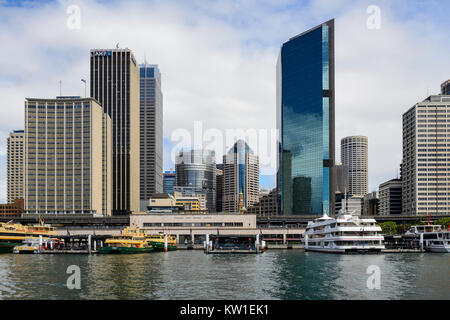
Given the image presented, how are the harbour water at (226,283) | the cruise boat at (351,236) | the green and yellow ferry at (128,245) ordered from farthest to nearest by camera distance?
the green and yellow ferry at (128,245) → the cruise boat at (351,236) → the harbour water at (226,283)

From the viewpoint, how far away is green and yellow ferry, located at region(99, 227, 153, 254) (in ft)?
426

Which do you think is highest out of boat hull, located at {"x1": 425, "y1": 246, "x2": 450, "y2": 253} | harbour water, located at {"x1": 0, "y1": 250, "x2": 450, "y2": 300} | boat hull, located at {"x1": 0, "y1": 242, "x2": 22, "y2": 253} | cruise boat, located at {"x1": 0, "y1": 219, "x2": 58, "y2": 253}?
harbour water, located at {"x1": 0, "y1": 250, "x2": 450, "y2": 300}

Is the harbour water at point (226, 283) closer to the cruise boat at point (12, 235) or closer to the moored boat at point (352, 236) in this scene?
the moored boat at point (352, 236)

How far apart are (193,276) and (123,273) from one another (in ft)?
39.3

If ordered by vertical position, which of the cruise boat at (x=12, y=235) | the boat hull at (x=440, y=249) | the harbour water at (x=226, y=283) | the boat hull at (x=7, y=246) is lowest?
the boat hull at (x=440, y=249)

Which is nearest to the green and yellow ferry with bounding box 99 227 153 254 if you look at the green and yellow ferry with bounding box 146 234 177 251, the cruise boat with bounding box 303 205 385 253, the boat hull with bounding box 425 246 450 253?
the green and yellow ferry with bounding box 146 234 177 251

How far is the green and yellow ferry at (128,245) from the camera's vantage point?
130 m

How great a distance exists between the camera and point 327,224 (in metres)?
138

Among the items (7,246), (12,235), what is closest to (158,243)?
(7,246)

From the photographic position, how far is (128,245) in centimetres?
13300

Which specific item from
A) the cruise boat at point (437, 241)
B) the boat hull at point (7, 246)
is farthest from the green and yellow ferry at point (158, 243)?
the cruise boat at point (437, 241)

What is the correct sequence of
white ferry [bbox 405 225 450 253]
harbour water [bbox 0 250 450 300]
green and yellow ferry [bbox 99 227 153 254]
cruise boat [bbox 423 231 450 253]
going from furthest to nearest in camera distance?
white ferry [bbox 405 225 450 253]
cruise boat [bbox 423 231 450 253]
green and yellow ferry [bbox 99 227 153 254]
harbour water [bbox 0 250 450 300]

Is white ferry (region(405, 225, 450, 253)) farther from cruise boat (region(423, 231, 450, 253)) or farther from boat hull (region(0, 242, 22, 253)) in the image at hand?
boat hull (region(0, 242, 22, 253))

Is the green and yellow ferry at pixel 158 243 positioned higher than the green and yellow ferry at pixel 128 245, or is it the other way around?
the green and yellow ferry at pixel 128 245
